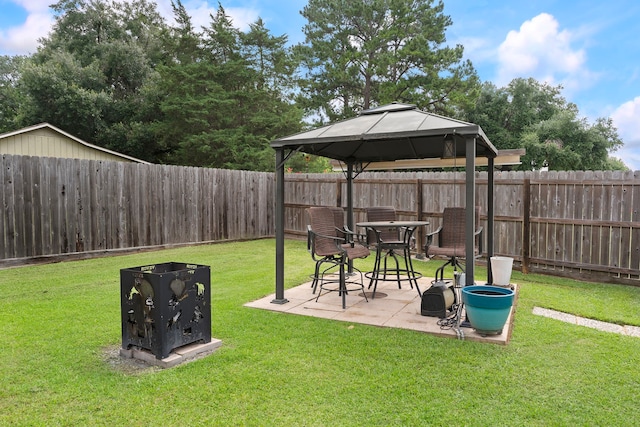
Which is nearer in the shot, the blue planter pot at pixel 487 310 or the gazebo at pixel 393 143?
the blue planter pot at pixel 487 310

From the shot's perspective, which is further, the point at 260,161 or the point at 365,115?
the point at 260,161

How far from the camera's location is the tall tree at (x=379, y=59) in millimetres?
16062

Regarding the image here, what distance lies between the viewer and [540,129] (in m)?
20.4

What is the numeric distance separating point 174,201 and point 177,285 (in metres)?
5.93

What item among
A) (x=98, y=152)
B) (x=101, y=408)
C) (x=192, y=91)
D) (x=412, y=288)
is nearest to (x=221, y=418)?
(x=101, y=408)

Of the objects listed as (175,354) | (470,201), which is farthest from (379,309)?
(175,354)

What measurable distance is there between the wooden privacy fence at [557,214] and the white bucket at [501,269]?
1668 millimetres

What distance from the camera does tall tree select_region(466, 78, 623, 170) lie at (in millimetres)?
19844

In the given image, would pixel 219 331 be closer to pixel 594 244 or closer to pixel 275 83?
pixel 594 244

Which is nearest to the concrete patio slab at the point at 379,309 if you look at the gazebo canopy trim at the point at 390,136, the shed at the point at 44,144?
the gazebo canopy trim at the point at 390,136

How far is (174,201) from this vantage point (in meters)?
8.54

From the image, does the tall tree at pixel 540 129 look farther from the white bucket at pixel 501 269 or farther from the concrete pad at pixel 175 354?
the concrete pad at pixel 175 354

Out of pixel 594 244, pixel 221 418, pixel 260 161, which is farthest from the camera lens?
pixel 260 161

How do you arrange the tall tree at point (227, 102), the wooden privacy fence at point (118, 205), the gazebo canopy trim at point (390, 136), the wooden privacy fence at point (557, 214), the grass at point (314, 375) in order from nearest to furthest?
the grass at point (314, 375) < the gazebo canopy trim at point (390, 136) < the wooden privacy fence at point (557, 214) < the wooden privacy fence at point (118, 205) < the tall tree at point (227, 102)
